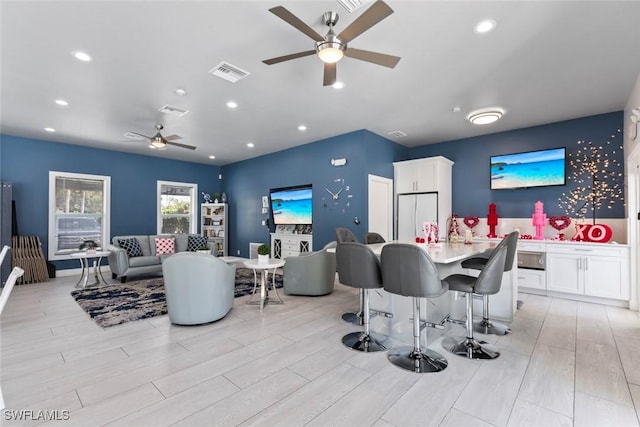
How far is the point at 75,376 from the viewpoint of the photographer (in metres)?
2.32

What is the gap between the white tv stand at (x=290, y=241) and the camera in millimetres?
6763

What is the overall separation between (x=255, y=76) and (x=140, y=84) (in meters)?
1.49

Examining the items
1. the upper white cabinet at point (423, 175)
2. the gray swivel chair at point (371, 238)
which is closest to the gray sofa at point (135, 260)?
the gray swivel chair at point (371, 238)

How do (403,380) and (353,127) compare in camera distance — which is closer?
(403,380)

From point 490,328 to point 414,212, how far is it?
3.16 m

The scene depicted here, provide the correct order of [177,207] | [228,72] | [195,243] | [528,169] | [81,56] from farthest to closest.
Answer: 1. [177,207]
2. [195,243]
3. [528,169]
4. [228,72]
5. [81,56]

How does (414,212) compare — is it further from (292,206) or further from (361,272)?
(361,272)

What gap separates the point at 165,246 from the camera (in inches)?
256

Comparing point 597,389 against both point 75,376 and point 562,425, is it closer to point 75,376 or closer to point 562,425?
point 562,425

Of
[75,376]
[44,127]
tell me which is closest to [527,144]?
[75,376]

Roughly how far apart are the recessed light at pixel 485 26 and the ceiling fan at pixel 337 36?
2.64 feet

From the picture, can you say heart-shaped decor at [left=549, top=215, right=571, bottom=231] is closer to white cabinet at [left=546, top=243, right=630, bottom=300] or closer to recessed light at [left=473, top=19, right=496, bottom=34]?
white cabinet at [left=546, top=243, right=630, bottom=300]

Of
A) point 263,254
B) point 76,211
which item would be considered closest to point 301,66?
point 263,254

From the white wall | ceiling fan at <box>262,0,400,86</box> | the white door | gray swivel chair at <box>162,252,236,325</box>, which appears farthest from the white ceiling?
gray swivel chair at <box>162,252,236,325</box>
